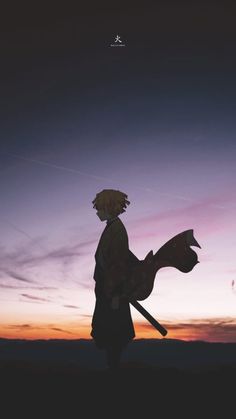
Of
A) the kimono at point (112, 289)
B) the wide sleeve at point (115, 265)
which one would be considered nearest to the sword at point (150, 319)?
the kimono at point (112, 289)

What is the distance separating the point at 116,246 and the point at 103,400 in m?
2.46

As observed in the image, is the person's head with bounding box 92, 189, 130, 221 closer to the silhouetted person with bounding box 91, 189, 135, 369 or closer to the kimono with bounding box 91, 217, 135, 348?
the silhouetted person with bounding box 91, 189, 135, 369

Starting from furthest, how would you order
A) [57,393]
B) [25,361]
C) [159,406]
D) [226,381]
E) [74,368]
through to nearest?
[25,361]
[74,368]
[226,381]
[57,393]
[159,406]

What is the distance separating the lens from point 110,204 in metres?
8.51

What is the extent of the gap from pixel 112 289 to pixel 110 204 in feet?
4.41

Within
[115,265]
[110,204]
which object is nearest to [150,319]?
[115,265]

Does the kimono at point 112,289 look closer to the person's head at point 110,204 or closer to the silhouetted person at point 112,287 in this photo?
the silhouetted person at point 112,287

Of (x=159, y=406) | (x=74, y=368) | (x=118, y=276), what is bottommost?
(x=159, y=406)

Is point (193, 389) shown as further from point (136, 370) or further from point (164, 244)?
point (164, 244)

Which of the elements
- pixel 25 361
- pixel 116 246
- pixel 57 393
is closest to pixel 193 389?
pixel 57 393

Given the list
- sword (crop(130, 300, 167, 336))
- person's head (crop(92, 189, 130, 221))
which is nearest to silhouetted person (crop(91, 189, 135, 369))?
person's head (crop(92, 189, 130, 221))

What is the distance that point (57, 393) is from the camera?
23.1ft

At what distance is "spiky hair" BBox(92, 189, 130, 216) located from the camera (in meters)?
8.51

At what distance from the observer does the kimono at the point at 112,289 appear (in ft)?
26.8
